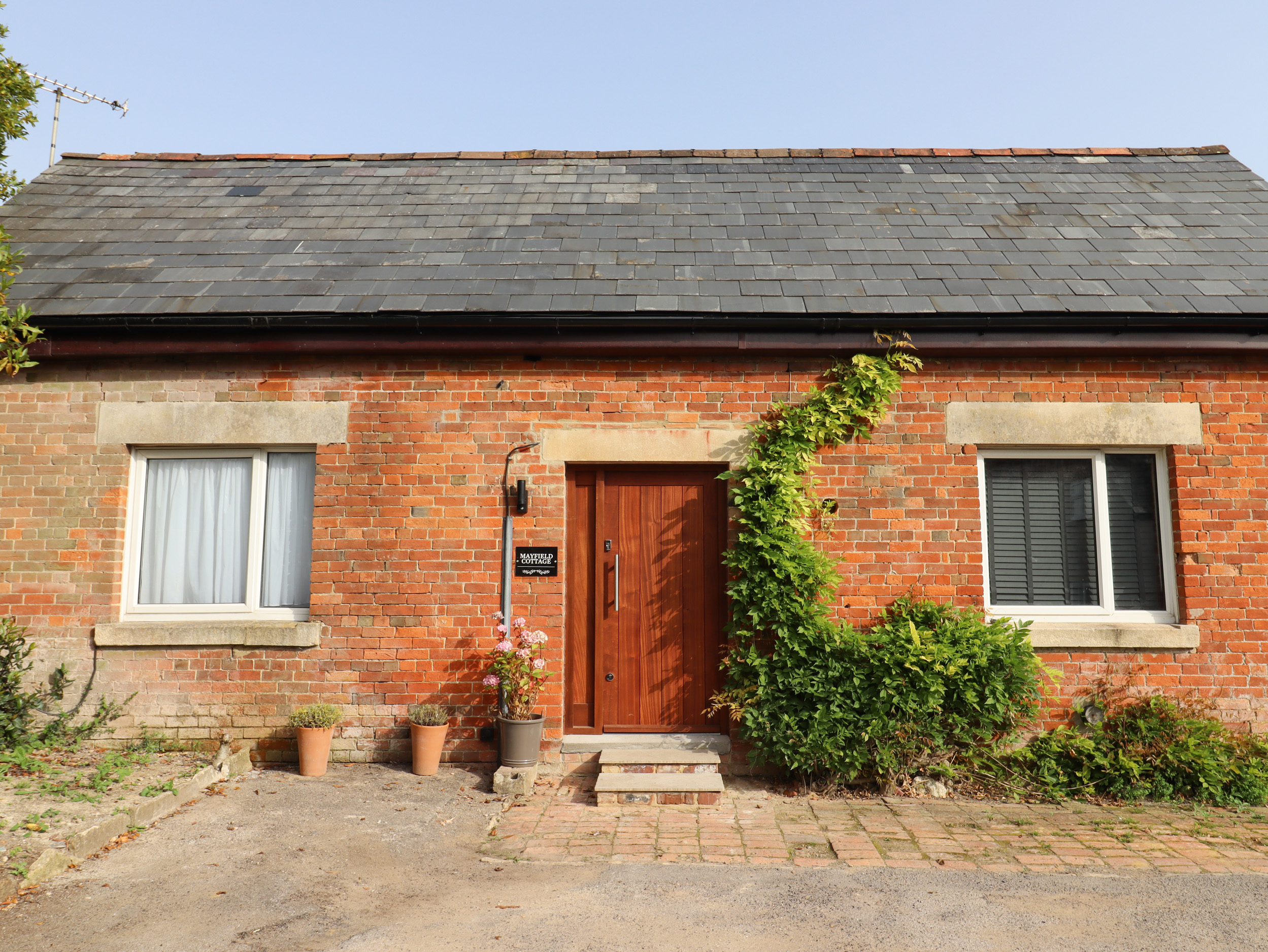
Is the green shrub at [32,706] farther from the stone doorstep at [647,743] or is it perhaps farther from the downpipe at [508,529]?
the stone doorstep at [647,743]


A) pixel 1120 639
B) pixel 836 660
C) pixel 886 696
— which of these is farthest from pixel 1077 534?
pixel 836 660

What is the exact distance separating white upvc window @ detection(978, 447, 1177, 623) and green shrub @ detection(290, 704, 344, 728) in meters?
5.18

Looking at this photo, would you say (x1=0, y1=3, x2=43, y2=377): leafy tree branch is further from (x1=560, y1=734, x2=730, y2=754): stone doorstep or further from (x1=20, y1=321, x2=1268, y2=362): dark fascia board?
(x1=560, y1=734, x2=730, y2=754): stone doorstep

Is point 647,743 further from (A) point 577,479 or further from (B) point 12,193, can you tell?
(B) point 12,193

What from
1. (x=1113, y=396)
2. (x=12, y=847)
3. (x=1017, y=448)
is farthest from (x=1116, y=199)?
(x=12, y=847)

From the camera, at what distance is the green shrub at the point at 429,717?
595cm

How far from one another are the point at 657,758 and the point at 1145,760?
3601mm

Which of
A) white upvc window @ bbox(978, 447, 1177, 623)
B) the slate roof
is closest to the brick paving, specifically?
white upvc window @ bbox(978, 447, 1177, 623)

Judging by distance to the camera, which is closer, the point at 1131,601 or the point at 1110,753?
the point at 1110,753

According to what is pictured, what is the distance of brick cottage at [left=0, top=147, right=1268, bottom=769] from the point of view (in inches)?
242

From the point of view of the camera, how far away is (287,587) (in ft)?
21.0

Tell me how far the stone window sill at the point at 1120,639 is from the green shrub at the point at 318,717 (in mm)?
5404

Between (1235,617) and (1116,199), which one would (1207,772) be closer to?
(1235,617)

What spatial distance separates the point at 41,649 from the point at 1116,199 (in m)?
10.7
